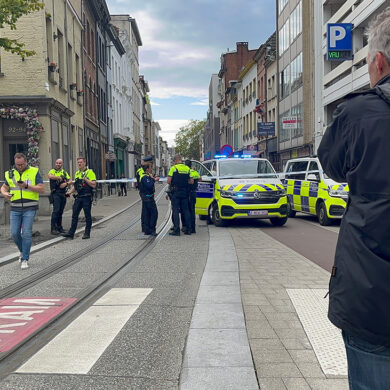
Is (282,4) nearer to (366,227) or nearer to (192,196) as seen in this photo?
(192,196)

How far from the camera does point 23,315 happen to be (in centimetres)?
507

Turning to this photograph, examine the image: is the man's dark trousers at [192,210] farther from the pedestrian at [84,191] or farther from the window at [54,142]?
the window at [54,142]

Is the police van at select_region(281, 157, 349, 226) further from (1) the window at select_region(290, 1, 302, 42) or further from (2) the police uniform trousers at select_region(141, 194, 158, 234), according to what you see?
(1) the window at select_region(290, 1, 302, 42)

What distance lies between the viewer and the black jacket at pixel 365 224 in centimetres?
157

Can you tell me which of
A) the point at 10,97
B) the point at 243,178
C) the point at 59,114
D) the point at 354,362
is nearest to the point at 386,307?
the point at 354,362

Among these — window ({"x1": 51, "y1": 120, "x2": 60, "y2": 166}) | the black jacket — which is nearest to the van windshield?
window ({"x1": 51, "y1": 120, "x2": 60, "y2": 166})

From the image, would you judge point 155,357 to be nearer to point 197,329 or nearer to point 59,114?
point 197,329

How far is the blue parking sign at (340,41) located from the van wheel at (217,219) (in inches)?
612

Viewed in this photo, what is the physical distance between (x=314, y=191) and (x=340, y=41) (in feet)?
47.1

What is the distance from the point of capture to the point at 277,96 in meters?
40.6

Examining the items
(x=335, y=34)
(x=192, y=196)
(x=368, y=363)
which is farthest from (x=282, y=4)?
(x=368, y=363)

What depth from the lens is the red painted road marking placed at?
4383mm

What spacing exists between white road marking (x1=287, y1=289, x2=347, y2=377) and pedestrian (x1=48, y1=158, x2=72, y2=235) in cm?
806

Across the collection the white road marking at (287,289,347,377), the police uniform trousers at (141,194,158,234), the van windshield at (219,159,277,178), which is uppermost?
the van windshield at (219,159,277,178)
